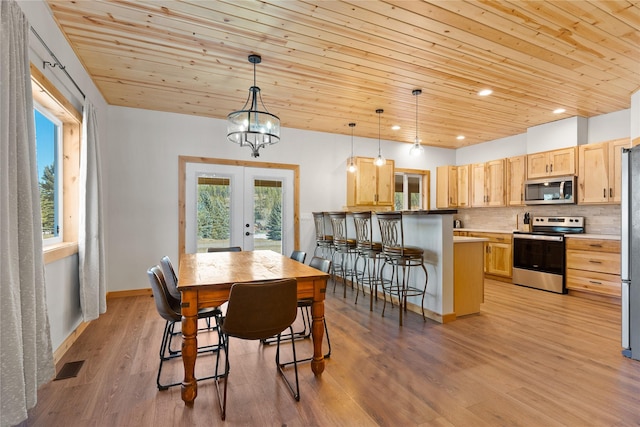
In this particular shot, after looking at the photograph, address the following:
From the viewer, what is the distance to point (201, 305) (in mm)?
2070

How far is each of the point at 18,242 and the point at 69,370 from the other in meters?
1.35

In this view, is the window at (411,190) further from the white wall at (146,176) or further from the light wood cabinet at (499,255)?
the white wall at (146,176)

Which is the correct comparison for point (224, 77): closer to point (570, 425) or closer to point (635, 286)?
point (570, 425)

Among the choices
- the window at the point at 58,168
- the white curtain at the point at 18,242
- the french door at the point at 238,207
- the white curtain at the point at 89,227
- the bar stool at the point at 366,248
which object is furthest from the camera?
the french door at the point at 238,207

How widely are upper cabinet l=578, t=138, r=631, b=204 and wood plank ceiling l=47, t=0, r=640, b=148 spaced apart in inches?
23.1

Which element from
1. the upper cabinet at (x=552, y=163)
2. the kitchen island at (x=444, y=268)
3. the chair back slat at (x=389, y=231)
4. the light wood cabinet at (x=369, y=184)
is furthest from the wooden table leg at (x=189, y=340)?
the upper cabinet at (x=552, y=163)

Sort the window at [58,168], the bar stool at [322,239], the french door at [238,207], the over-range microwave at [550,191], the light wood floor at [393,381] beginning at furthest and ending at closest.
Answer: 1. the bar stool at [322,239]
2. the french door at [238,207]
3. the over-range microwave at [550,191]
4. the window at [58,168]
5. the light wood floor at [393,381]

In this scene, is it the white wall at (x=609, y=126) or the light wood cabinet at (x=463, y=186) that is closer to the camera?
the white wall at (x=609, y=126)

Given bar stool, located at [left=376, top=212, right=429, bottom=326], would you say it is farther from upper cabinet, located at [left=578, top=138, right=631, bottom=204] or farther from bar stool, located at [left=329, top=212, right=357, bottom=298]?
upper cabinet, located at [left=578, top=138, right=631, bottom=204]

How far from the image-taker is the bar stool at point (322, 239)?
211 inches

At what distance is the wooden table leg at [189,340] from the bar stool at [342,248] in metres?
2.89

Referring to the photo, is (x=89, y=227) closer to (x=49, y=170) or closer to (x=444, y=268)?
(x=49, y=170)

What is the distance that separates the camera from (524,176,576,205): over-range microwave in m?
5.02

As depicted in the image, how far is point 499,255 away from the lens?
5.69 meters
